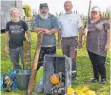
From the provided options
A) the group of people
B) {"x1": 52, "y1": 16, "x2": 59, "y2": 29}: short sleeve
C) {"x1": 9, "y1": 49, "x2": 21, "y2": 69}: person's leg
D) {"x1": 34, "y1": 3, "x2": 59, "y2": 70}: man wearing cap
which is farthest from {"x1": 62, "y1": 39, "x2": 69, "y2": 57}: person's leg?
{"x1": 9, "y1": 49, "x2": 21, "y2": 69}: person's leg

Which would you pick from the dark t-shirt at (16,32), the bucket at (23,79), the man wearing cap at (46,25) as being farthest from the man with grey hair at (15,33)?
the bucket at (23,79)

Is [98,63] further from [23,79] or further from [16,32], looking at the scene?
[16,32]

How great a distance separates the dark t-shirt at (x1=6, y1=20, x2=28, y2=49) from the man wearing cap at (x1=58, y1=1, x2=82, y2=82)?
2.55 feet

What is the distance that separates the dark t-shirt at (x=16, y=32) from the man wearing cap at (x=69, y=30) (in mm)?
776

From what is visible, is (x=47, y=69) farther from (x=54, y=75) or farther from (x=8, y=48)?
(x=8, y=48)

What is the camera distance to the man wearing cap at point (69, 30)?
7569 mm

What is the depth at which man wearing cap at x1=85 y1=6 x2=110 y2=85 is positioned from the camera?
24.3 ft

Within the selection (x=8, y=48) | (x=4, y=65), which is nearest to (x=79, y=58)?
(x=4, y=65)

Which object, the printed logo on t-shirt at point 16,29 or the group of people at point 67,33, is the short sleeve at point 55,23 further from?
the printed logo on t-shirt at point 16,29

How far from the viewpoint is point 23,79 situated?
740 centimetres

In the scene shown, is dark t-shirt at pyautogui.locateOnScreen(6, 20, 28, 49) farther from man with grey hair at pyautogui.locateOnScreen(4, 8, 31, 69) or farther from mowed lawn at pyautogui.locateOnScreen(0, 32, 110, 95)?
mowed lawn at pyautogui.locateOnScreen(0, 32, 110, 95)

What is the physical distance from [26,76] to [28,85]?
0.73 ft

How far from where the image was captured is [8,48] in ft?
26.3

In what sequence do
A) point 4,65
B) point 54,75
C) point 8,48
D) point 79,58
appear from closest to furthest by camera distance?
point 54,75 < point 8,48 < point 4,65 < point 79,58
